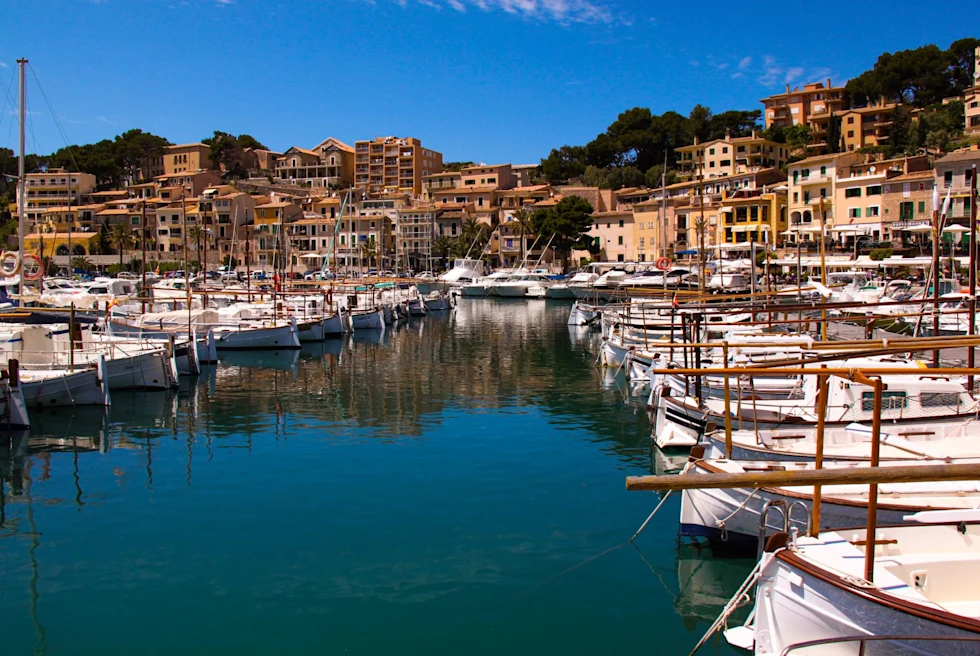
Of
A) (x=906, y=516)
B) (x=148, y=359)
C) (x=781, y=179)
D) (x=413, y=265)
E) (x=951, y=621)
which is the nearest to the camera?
(x=951, y=621)

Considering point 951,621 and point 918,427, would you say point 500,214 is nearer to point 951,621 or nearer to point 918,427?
point 918,427

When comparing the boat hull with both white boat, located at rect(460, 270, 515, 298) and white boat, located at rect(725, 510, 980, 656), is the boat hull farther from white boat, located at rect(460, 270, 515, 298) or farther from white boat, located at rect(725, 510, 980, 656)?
white boat, located at rect(460, 270, 515, 298)

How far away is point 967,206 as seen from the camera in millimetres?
67500

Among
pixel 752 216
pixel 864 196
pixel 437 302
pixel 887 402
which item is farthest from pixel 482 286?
pixel 887 402

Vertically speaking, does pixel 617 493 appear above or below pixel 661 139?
below

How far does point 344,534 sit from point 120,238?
120889mm

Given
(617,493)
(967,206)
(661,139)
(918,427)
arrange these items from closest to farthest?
(918,427) → (617,493) → (967,206) → (661,139)

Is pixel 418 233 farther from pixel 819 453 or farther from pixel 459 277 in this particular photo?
pixel 819 453

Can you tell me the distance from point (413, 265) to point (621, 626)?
110353 mm

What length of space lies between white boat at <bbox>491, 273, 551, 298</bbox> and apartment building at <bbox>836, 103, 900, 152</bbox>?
162 ft

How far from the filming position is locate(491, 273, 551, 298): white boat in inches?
3600

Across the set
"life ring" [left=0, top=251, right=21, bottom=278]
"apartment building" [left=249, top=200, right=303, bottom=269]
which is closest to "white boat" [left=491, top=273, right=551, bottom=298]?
"apartment building" [left=249, top=200, right=303, bottom=269]

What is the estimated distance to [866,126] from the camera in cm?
11450

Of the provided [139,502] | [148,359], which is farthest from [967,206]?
[139,502]
